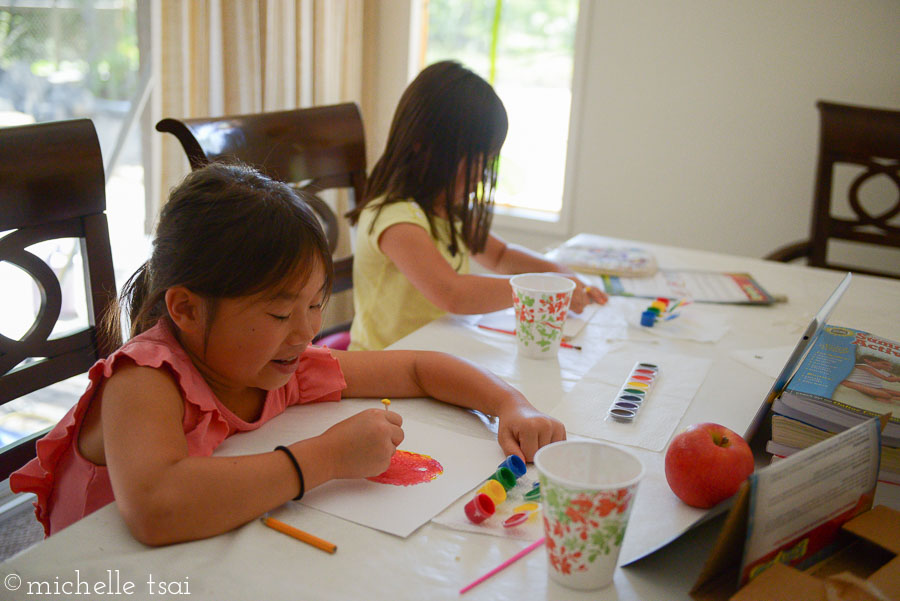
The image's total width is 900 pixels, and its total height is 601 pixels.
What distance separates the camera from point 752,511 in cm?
60

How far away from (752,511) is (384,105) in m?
2.64

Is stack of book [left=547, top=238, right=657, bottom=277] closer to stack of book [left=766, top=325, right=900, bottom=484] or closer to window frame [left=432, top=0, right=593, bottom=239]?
stack of book [left=766, top=325, right=900, bottom=484]

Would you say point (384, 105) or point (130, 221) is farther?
point (384, 105)

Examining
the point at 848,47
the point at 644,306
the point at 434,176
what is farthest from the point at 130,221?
the point at 848,47

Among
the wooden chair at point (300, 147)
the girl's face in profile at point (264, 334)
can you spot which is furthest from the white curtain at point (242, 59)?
the girl's face in profile at point (264, 334)

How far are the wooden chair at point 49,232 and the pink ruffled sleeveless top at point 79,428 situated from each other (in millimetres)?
83

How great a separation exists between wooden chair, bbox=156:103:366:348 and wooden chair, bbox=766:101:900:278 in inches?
46.0

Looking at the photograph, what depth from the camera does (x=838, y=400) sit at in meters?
0.82

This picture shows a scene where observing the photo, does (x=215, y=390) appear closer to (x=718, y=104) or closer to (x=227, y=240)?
(x=227, y=240)

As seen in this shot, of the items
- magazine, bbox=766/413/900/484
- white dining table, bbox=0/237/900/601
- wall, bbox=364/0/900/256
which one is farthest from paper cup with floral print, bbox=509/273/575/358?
wall, bbox=364/0/900/256

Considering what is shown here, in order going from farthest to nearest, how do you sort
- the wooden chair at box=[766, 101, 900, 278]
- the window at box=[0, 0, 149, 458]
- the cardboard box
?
the wooden chair at box=[766, 101, 900, 278], the window at box=[0, 0, 149, 458], the cardboard box

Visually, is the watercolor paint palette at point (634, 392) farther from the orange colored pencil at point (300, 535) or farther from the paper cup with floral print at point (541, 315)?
the orange colored pencil at point (300, 535)

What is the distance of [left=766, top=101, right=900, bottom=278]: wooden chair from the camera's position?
81.9 inches

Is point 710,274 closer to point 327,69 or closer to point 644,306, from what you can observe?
A: point 644,306
